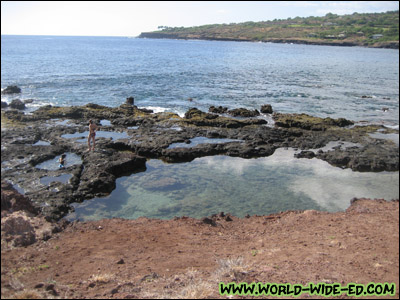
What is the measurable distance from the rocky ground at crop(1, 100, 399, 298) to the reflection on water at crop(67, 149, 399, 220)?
3.17 feet

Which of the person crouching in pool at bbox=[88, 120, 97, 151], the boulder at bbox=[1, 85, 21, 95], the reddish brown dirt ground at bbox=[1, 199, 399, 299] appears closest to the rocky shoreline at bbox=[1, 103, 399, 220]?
the person crouching in pool at bbox=[88, 120, 97, 151]

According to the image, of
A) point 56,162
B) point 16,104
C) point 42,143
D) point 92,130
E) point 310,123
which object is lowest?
point 56,162

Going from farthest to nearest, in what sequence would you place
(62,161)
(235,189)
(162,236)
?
(62,161) → (235,189) → (162,236)

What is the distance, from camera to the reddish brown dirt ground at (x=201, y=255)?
834 cm

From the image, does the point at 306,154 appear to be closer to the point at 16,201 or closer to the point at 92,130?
the point at 92,130

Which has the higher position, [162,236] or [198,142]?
[198,142]

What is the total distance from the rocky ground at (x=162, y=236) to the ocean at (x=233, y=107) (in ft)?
3.86

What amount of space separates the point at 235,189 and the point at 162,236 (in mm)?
6265

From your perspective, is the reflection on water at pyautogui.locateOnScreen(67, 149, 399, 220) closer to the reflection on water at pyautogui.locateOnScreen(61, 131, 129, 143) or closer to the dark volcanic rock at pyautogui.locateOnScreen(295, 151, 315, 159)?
the dark volcanic rock at pyautogui.locateOnScreen(295, 151, 315, 159)

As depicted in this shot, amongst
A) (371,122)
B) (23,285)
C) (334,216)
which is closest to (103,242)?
(23,285)

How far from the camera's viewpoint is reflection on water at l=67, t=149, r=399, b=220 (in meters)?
15.8

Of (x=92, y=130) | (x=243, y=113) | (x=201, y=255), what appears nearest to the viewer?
(x=201, y=255)

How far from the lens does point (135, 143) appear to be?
917 inches

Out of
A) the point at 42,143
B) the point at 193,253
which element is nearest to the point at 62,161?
the point at 42,143
